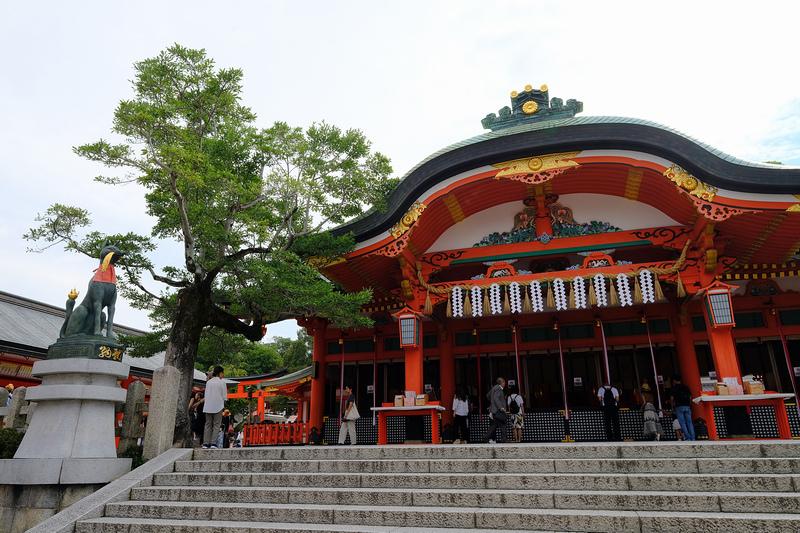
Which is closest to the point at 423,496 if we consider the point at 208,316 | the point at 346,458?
the point at 346,458

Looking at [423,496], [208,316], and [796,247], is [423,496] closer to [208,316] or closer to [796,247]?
[208,316]

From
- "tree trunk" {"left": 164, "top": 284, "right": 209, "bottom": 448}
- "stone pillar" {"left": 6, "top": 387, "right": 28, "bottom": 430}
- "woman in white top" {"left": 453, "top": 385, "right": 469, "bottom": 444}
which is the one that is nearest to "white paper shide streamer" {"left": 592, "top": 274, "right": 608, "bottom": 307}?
"woman in white top" {"left": 453, "top": 385, "right": 469, "bottom": 444}

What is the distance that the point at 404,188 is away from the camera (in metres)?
11.6

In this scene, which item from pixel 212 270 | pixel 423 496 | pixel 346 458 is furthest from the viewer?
pixel 212 270

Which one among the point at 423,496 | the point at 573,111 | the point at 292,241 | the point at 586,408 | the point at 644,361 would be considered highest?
the point at 573,111

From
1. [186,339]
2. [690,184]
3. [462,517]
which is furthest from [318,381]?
[690,184]

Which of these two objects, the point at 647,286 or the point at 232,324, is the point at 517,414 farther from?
the point at 232,324

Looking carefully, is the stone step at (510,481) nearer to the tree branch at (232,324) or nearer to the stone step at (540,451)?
the stone step at (540,451)

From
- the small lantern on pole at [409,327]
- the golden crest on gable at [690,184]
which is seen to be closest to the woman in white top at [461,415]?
the small lantern on pole at [409,327]

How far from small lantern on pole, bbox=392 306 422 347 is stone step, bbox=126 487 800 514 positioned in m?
5.55

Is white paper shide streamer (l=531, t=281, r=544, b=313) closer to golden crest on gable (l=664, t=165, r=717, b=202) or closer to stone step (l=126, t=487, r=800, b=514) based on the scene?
golden crest on gable (l=664, t=165, r=717, b=202)

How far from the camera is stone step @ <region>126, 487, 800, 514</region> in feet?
16.0

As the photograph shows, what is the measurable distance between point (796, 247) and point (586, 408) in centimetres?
599

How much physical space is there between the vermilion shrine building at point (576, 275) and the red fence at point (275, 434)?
734 mm
